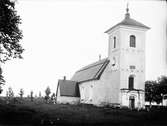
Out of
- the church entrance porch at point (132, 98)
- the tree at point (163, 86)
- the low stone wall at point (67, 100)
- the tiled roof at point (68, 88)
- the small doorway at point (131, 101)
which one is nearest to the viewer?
the church entrance porch at point (132, 98)

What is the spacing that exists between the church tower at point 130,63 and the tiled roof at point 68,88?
48.2ft

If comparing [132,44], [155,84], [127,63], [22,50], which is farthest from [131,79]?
[155,84]

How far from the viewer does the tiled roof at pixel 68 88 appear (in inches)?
2041

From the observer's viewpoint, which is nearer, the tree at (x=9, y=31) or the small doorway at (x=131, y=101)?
the tree at (x=9, y=31)

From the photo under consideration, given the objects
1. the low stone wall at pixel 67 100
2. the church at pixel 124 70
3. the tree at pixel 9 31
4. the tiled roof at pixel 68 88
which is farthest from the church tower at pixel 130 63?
the tree at pixel 9 31

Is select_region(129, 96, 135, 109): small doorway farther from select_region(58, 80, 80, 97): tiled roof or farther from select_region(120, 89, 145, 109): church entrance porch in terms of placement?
select_region(58, 80, 80, 97): tiled roof

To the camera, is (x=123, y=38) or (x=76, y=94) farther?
(x=76, y=94)

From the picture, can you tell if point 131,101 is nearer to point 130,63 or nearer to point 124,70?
point 124,70

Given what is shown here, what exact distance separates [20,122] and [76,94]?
33239 millimetres

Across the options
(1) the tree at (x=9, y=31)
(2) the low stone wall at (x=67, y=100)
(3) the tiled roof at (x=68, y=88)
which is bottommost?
(2) the low stone wall at (x=67, y=100)

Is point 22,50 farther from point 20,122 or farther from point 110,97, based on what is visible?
point 110,97

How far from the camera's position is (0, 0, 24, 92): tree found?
2053 cm

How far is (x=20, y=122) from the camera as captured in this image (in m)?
19.8

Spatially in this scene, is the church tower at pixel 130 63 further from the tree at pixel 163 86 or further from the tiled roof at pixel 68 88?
the tree at pixel 163 86
